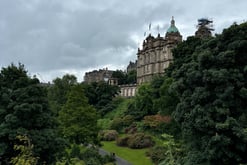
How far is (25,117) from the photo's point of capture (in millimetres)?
23031

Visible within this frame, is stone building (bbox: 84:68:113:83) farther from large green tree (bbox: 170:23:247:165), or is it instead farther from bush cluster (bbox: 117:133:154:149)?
large green tree (bbox: 170:23:247:165)

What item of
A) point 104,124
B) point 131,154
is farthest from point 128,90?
point 131,154

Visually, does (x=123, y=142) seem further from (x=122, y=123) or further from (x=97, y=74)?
(x=97, y=74)

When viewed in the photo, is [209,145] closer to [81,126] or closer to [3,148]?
[3,148]

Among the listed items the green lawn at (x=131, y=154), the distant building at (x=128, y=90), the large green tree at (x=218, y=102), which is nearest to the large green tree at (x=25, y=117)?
the large green tree at (x=218, y=102)

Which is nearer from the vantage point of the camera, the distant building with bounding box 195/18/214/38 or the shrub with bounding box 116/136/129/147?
the shrub with bounding box 116/136/129/147

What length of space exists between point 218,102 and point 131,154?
20643mm

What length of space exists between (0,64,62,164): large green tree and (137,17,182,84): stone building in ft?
169

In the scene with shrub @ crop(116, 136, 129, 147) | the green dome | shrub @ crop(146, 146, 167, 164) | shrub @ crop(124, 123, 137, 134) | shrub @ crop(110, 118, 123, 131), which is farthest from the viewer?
the green dome

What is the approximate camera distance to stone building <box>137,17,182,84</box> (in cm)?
7450

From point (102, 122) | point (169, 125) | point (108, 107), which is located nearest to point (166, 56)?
point (108, 107)

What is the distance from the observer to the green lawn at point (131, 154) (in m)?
34.0

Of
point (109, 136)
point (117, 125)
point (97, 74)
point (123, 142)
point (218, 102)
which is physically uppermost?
point (97, 74)

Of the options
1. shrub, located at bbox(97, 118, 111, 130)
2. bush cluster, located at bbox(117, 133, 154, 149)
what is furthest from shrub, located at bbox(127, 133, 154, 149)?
shrub, located at bbox(97, 118, 111, 130)
